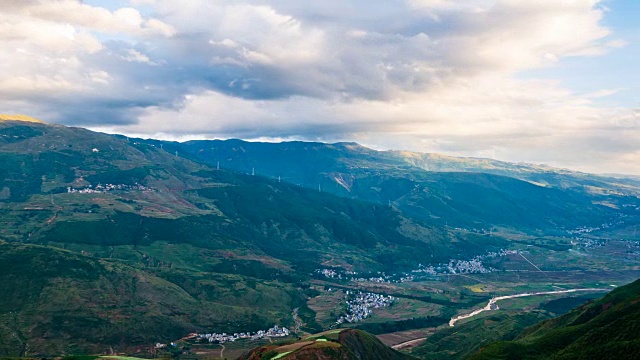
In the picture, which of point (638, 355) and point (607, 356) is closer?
point (638, 355)

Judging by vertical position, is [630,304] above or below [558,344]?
above

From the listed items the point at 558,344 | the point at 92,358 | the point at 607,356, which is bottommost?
the point at 92,358

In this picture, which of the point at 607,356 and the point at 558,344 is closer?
the point at 607,356

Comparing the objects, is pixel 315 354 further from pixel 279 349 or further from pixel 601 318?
pixel 601 318

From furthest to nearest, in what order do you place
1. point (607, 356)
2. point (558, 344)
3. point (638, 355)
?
point (558, 344) < point (607, 356) < point (638, 355)

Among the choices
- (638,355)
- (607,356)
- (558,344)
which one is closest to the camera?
(638,355)

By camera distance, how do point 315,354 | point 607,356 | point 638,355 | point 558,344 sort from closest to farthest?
point 638,355
point 607,356
point 315,354
point 558,344

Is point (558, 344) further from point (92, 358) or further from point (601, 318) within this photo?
point (92, 358)

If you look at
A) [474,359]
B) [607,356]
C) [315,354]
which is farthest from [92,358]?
[607,356]

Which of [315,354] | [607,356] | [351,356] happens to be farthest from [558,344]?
[315,354]
